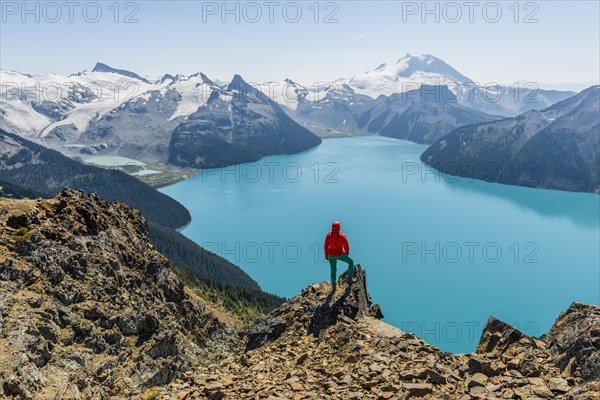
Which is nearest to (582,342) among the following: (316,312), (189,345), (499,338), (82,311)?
(499,338)

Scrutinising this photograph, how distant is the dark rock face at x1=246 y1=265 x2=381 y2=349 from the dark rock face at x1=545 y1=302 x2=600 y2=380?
32.2ft

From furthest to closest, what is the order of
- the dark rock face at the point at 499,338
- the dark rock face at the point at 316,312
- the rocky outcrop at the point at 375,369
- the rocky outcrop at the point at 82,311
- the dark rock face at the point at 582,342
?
the dark rock face at the point at 316,312
the dark rock face at the point at 499,338
the rocky outcrop at the point at 82,311
the dark rock face at the point at 582,342
the rocky outcrop at the point at 375,369

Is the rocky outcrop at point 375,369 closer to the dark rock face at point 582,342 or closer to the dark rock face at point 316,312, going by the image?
the dark rock face at point 316,312

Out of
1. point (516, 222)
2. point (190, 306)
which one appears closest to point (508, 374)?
point (190, 306)

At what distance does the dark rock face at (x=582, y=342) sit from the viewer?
16.1 metres

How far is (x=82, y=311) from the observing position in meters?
22.6

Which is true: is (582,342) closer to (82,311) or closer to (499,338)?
(499,338)

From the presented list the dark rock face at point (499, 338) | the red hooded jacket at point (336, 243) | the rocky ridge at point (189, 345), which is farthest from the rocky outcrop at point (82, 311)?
the dark rock face at point (499, 338)

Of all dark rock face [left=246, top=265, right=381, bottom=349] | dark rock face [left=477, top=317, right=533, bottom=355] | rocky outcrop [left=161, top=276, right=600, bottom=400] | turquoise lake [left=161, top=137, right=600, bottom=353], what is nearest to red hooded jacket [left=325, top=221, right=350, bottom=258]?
dark rock face [left=246, top=265, right=381, bottom=349]

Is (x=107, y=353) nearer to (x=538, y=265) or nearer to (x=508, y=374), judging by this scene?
(x=508, y=374)

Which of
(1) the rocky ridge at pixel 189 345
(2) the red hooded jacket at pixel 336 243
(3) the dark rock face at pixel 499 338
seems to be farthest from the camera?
(2) the red hooded jacket at pixel 336 243

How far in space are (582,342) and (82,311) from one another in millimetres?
21943

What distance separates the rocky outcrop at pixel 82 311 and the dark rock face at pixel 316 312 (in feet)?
13.3

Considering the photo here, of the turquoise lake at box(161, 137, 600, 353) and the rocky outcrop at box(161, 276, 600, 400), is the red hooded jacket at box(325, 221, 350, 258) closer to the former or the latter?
the rocky outcrop at box(161, 276, 600, 400)
